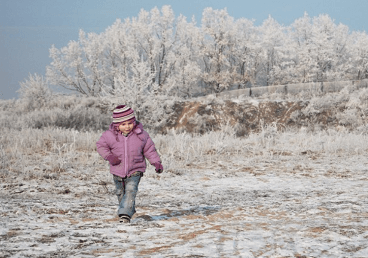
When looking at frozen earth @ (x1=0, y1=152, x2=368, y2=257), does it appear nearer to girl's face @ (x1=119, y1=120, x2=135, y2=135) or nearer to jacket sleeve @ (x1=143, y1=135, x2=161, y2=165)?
jacket sleeve @ (x1=143, y1=135, x2=161, y2=165)

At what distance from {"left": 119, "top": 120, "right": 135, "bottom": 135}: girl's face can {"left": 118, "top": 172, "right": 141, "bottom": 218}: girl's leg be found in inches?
19.9

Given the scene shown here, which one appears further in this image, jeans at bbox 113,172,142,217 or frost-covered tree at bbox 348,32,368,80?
frost-covered tree at bbox 348,32,368,80

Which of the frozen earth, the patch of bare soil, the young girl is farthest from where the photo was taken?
the patch of bare soil

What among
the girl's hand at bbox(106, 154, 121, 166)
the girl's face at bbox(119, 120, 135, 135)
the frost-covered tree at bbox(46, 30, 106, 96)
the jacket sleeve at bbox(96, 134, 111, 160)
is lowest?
the girl's hand at bbox(106, 154, 121, 166)

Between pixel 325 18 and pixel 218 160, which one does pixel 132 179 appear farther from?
pixel 325 18

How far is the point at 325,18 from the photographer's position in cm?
5506

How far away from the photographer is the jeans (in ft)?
12.9

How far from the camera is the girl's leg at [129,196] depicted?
12.8ft

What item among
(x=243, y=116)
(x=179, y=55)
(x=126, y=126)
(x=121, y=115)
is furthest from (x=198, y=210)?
(x=179, y=55)

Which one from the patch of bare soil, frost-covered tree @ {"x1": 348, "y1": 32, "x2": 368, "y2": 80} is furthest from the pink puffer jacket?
frost-covered tree @ {"x1": 348, "y1": 32, "x2": 368, "y2": 80}

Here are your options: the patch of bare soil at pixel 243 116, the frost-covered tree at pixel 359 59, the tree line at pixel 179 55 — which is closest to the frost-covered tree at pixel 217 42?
the tree line at pixel 179 55

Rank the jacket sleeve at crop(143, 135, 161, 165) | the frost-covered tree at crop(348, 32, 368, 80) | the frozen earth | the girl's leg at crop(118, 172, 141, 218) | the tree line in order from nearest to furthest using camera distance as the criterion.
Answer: the frozen earth, the girl's leg at crop(118, 172, 141, 218), the jacket sleeve at crop(143, 135, 161, 165), the tree line, the frost-covered tree at crop(348, 32, 368, 80)

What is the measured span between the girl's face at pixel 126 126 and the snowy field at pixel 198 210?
0.98 metres

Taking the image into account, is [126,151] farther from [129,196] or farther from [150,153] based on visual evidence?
[129,196]
